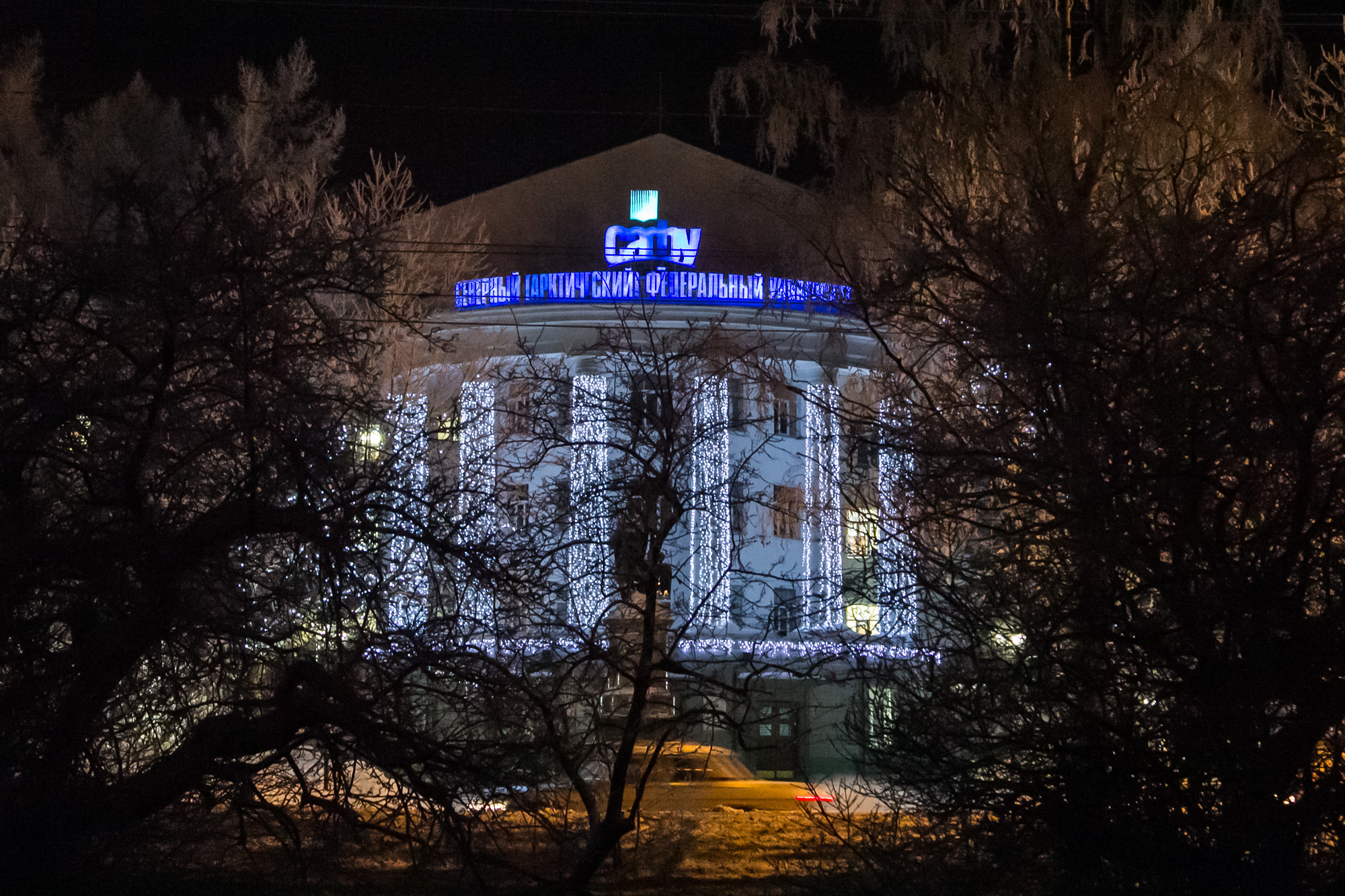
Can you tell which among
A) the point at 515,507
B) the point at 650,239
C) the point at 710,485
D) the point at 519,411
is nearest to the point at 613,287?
the point at 650,239

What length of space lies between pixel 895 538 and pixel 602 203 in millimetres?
25533

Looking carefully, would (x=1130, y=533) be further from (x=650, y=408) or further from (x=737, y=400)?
(x=737, y=400)

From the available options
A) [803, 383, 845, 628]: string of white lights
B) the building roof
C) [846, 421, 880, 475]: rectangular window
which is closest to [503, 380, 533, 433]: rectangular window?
[803, 383, 845, 628]: string of white lights

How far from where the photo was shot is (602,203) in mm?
34531

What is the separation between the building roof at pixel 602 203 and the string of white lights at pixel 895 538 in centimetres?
2184

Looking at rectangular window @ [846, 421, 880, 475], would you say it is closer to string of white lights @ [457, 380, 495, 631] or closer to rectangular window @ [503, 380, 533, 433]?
string of white lights @ [457, 380, 495, 631]

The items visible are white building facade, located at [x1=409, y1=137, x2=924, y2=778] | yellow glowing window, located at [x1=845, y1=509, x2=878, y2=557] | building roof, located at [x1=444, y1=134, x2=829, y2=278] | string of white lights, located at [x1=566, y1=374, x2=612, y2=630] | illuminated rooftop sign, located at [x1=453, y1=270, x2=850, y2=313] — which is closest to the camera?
yellow glowing window, located at [x1=845, y1=509, x2=878, y2=557]

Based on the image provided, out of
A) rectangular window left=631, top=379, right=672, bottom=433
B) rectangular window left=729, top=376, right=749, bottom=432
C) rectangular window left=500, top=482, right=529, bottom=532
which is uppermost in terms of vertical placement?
rectangular window left=729, top=376, right=749, bottom=432

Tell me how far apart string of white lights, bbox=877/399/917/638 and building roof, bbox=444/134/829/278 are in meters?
21.8

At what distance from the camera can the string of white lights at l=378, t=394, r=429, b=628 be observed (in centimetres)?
1088

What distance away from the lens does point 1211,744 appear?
8852 millimetres

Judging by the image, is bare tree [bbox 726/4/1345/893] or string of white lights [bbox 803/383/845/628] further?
string of white lights [bbox 803/383/845/628]

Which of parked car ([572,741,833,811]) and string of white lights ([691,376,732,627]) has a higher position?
string of white lights ([691,376,732,627])

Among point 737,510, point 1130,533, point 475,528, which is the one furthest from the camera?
point 737,510
